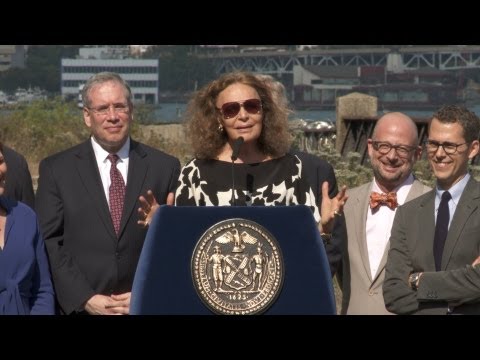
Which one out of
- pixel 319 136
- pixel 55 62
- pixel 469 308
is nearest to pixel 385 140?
pixel 469 308

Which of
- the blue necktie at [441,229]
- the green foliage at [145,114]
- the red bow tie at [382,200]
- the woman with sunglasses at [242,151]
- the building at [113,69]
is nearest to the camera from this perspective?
the blue necktie at [441,229]

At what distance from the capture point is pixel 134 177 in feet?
19.1

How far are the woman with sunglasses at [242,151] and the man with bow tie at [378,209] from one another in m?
0.45

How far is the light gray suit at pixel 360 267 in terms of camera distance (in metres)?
5.59

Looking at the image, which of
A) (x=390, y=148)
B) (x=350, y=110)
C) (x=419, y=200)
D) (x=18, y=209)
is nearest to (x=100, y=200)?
(x=18, y=209)

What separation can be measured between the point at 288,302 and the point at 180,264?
396mm

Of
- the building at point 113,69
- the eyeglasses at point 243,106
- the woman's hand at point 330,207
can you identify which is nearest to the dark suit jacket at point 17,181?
the eyeglasses at point 243,106

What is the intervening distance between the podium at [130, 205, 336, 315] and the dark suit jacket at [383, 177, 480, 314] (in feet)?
2.80

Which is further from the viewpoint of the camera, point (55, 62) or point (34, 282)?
point (55, 62)

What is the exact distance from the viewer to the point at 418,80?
33.3 meters

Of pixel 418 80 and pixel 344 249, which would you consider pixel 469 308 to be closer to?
pixel 344 249

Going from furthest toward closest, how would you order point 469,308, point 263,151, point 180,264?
1. point 263,151
2. point 469,308
3. point 180,264

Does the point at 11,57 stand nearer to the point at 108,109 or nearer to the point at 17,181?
the point at 17,181

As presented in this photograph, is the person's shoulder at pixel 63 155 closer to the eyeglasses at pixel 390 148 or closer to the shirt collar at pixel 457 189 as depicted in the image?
the eyeglasses at pixel 390 148
